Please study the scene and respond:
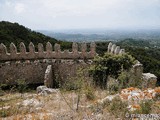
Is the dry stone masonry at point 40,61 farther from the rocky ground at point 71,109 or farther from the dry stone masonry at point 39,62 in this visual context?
the rocky ground at point 71,109

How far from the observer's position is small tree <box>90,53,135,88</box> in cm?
1191

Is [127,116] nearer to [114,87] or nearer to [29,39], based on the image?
[114,87]

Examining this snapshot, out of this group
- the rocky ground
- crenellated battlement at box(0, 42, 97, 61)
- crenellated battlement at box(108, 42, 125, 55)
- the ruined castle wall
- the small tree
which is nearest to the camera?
the rocky ground

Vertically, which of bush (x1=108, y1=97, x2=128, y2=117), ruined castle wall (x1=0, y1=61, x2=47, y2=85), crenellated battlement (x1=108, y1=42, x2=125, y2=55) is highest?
crenellated battlement (x1=108, y1=42, x2=125, y2=55)

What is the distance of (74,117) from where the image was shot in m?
5.00

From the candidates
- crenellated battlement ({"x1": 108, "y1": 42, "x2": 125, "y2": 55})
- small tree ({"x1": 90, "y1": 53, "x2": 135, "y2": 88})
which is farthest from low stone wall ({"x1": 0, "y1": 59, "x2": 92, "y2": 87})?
small tree ({"x1": 90, "y1": 53, "x2": 135, "y2": 88})

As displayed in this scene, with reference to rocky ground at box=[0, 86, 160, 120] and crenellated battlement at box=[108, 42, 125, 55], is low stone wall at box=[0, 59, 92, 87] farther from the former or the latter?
rocky ground at box=[0, 86, 160, 120]

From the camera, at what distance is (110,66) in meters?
12.1

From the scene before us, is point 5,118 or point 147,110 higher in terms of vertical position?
point 147,110

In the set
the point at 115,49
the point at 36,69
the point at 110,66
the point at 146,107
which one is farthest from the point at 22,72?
the point at 146,107

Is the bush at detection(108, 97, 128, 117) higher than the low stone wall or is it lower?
higher

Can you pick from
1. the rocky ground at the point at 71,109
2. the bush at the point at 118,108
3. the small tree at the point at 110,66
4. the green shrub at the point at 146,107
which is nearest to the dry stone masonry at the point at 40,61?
the small tree at the point at 110,66

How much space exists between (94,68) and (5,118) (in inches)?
277

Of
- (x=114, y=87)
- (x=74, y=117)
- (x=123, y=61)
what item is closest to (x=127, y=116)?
(x=74, y=117)
